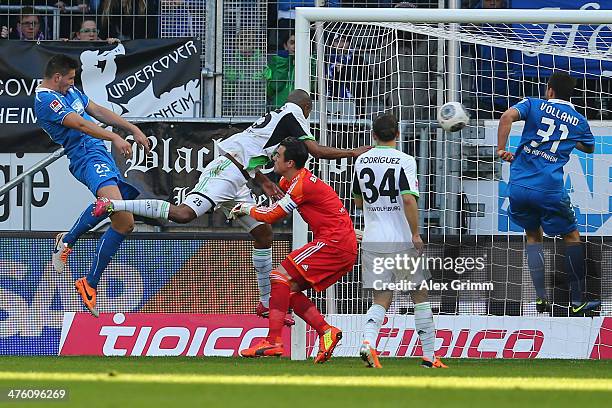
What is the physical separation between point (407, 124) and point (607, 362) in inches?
106

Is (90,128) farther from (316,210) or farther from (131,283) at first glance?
(316,210)

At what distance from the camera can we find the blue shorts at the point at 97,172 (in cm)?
1040

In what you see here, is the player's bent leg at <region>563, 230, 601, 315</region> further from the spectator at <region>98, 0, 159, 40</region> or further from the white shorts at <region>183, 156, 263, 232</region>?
the spectator at <region>98, 0, 159, 40</region>

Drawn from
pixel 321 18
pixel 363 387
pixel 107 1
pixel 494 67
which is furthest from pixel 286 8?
pixel 363 387

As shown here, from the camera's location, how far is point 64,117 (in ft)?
33.7

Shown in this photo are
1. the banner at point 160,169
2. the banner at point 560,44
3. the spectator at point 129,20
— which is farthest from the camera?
the spectator at point 129,20

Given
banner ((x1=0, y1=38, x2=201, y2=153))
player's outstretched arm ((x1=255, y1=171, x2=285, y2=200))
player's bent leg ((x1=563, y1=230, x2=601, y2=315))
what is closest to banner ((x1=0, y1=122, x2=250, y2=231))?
banner ((x1=0, y1=38, x2=201, y2=153))

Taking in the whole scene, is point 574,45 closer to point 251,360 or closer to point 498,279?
point 498,279

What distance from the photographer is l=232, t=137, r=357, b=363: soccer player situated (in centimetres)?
934

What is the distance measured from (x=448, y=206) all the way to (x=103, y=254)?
308 cm

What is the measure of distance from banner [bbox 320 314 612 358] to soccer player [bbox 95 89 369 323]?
3.54 ft

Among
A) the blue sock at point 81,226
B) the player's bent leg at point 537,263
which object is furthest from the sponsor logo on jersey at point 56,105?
the player's bent leg at point 537,263

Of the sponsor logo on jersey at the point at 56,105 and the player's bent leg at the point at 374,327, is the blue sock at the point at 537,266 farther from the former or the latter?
the sponsor logo on jersey at the point at 56,105

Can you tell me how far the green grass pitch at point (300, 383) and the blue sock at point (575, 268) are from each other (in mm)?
1279
